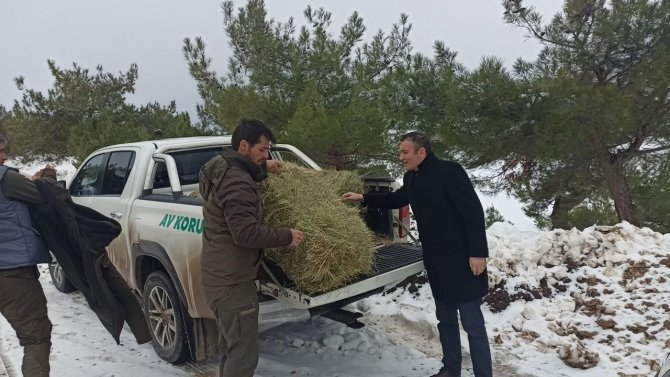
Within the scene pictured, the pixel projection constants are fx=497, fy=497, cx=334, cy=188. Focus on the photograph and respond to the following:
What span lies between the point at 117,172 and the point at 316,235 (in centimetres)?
278

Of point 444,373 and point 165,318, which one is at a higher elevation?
point 165,318

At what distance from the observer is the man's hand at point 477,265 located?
335cm

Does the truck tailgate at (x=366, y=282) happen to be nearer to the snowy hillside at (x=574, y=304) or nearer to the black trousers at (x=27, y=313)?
the snowy hillside at (x=574, y=304)

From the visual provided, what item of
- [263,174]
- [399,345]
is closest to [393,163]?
[399,345]

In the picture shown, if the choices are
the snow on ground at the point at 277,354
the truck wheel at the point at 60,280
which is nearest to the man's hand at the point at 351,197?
the snow on ground at the point at 277,354

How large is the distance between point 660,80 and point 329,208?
→ 22.5 ft

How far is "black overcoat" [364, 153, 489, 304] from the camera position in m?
3.37

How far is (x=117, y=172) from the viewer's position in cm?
497

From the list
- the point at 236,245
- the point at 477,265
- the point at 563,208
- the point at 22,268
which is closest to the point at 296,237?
the point at 236,245

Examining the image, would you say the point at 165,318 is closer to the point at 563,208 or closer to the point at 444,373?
the point at 444,373

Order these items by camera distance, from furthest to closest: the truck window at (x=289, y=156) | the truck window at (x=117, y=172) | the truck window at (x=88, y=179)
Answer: the truck window at (x=88, y=179), the truck window at (x=289, y=156), the truck window at (x=117, y=172)

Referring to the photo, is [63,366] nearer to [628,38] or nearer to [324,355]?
[324,355]

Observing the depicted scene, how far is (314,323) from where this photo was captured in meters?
5.08

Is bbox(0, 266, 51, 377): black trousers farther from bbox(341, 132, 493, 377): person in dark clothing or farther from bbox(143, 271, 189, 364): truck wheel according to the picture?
bbox(341, 132, 493, 377): person in dark clothing
